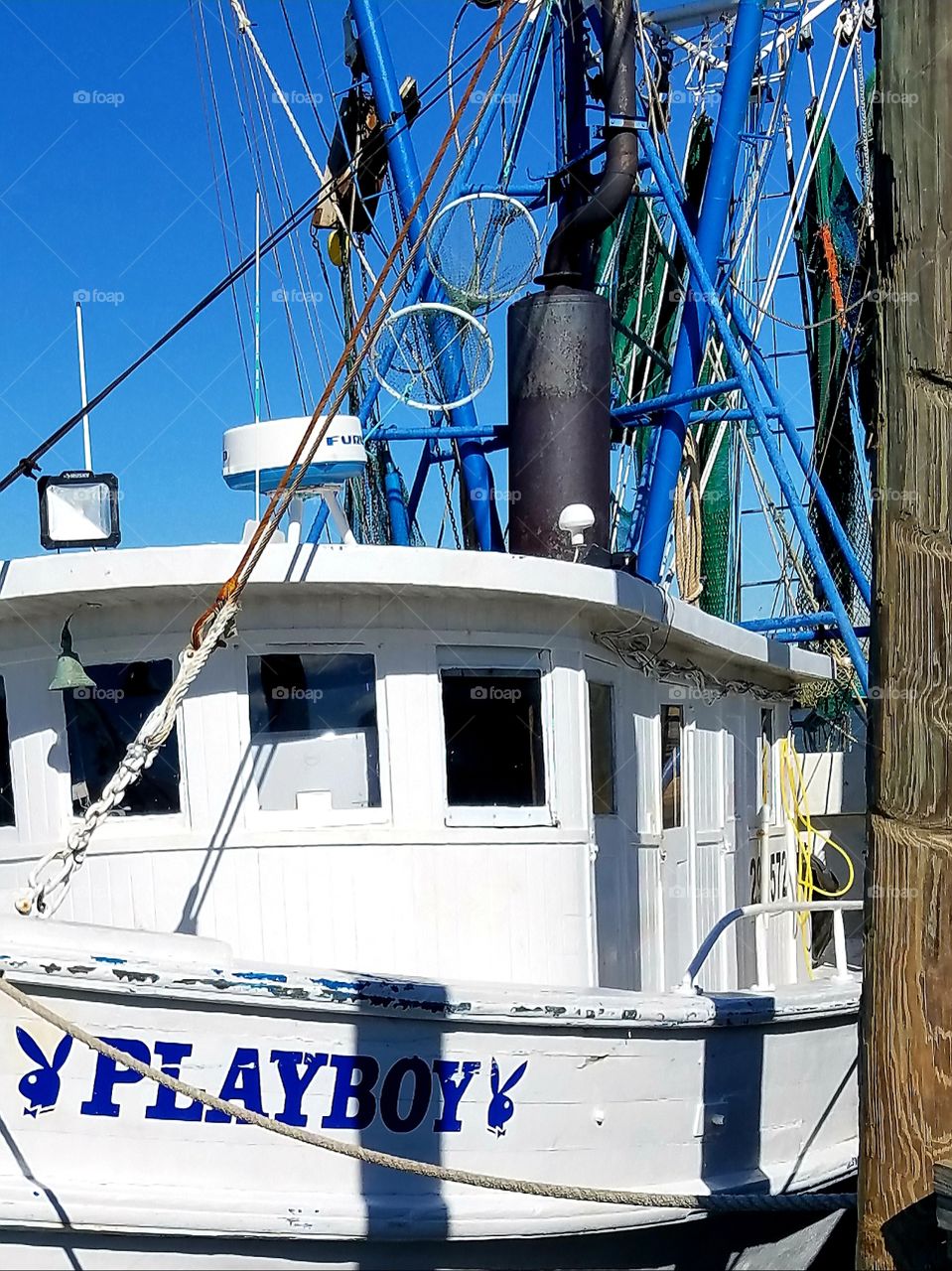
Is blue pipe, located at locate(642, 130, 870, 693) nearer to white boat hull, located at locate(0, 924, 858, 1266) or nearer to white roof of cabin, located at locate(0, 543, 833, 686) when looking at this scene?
white roof of cabin, located at locate(0, 543, 833, 686)

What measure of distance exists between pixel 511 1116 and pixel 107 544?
2.61 m

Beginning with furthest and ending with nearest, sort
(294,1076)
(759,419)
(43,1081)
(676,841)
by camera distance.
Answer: (759,419)
(676,841)
(294,1076)
(43,1081)

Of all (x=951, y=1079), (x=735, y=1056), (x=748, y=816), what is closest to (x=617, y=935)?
(x=735, y=1056)

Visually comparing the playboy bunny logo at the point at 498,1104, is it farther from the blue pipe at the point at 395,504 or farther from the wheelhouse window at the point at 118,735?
the blue pipe at the point at 395,504

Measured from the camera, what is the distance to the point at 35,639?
5562mm

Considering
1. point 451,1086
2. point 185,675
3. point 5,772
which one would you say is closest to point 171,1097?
point 451,1086

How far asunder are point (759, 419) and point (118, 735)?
4.13 m

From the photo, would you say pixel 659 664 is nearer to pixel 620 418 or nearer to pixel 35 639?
pixel 620 418

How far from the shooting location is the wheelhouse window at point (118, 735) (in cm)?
543

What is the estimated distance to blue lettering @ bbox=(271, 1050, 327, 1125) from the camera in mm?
4523

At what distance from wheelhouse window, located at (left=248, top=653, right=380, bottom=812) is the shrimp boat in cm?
1

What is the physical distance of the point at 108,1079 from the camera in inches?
175

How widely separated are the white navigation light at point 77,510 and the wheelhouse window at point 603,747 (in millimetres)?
2204

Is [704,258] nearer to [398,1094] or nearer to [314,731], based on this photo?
[314,731]
